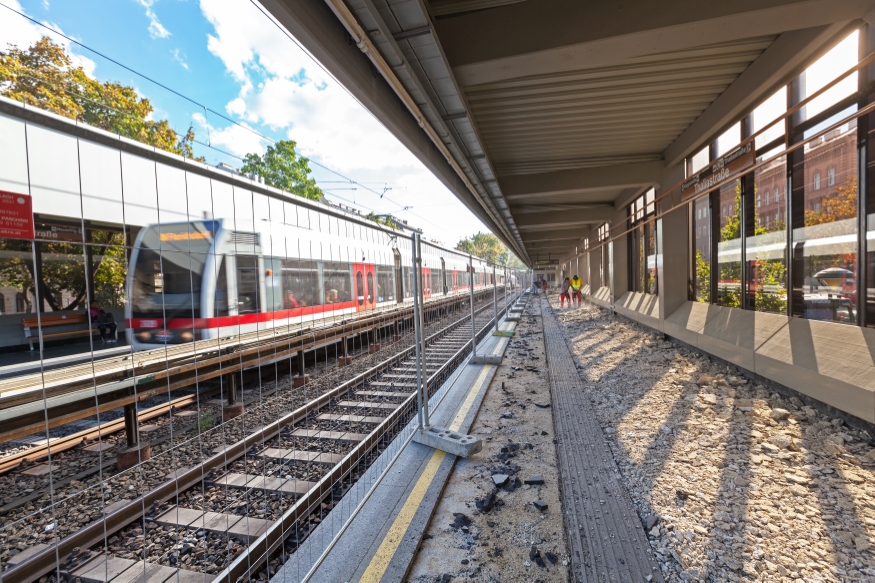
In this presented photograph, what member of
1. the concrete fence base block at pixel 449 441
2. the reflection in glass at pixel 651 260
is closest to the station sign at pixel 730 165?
the reflection in glass at pixel 651 260

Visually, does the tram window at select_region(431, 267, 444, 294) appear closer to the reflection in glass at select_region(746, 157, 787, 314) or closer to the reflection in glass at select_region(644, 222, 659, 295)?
the reflection in glass at select_region(644, 222, 659, 295)

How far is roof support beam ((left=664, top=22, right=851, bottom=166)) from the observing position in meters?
4.89

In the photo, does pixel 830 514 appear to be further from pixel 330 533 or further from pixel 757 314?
pixel 757 314

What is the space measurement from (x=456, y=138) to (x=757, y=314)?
18.8ft

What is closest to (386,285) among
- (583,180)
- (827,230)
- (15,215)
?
(15,215)

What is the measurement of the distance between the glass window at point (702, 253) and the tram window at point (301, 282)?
8.45 m

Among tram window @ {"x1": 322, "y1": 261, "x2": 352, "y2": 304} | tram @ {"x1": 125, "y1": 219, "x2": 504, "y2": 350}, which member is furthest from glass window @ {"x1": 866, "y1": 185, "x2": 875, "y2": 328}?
tram window @ {"x1": 322, "y1": 261, "x2": 352, "y2": 304}

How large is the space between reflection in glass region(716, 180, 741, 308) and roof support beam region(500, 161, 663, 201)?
2508 mm

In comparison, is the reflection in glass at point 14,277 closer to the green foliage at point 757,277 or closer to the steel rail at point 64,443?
the steel rail at point 64,443

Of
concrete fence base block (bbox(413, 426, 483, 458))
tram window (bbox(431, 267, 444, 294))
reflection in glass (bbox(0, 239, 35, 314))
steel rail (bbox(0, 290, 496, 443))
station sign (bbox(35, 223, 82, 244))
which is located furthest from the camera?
tram window (bbox(431, 267, 444, 294))

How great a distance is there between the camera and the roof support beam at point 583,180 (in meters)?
10.6

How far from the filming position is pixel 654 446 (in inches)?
157

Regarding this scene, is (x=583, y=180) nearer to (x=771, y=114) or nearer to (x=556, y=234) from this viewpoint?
(x=771, y=114)

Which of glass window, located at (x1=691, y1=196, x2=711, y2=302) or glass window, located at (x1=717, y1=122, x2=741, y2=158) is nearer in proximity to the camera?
glass window, located at (x1=717, y1=122, x2=741, y2=158)
